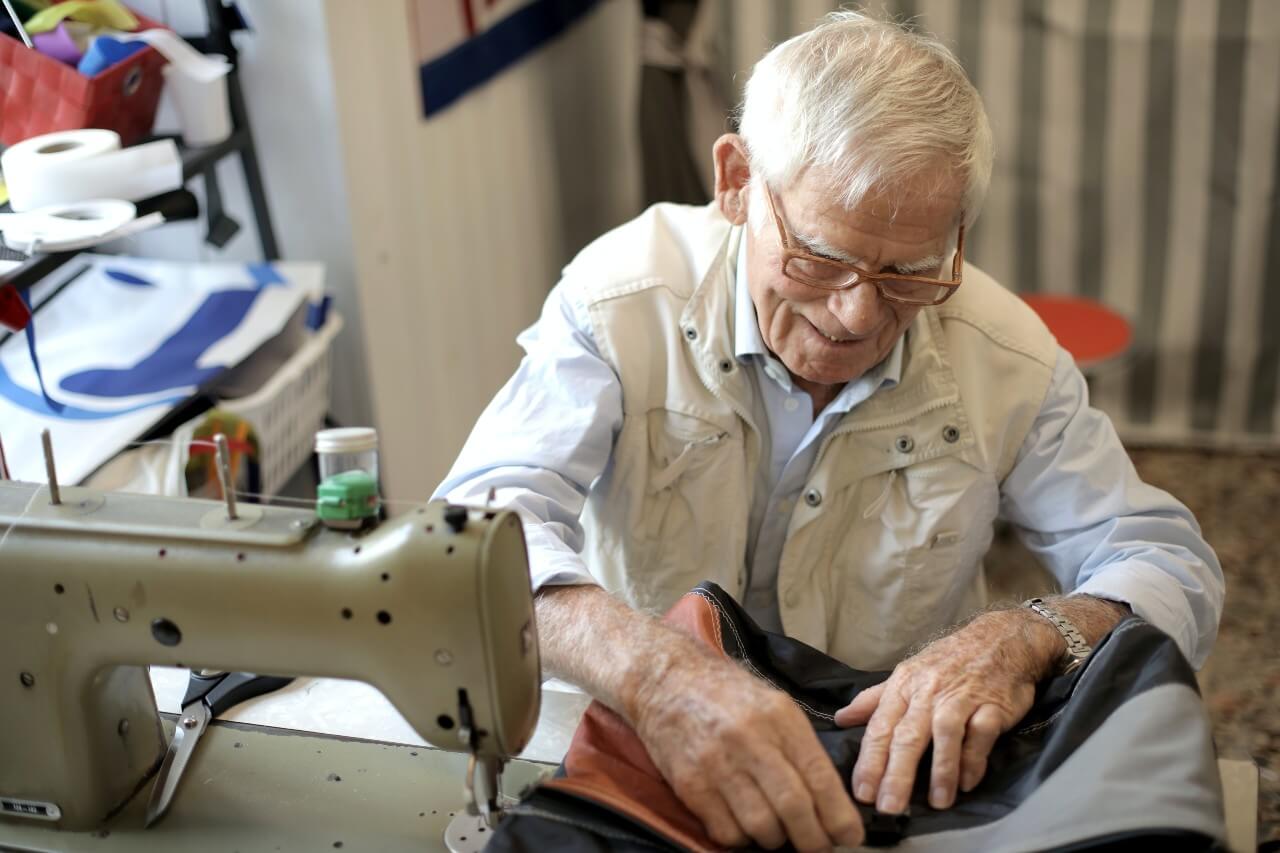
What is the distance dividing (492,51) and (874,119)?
1.79 meters

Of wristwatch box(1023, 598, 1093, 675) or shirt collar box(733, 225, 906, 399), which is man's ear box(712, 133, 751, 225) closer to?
shirt collar box(733, 225, 906, 399)

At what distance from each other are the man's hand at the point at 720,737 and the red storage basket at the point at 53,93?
1.16 meters

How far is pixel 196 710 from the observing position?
1234mm

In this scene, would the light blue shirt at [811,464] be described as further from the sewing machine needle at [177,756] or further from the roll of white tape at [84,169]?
the roll of white tape at [84,169]

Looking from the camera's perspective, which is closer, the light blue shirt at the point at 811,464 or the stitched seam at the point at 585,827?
the stitched seam at the point at 585,827

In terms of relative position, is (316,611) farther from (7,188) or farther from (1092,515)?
(7,188)

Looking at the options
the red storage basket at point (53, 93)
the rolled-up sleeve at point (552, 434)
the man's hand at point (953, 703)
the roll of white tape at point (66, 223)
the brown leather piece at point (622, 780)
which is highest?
the red storage basket at point (53, 93)

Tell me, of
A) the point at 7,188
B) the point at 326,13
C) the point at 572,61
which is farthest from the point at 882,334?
the point at 572,61

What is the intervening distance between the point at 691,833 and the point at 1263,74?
299 cm

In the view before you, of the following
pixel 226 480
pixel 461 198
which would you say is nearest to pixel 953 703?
pixel 226 480

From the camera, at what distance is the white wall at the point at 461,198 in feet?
7.95

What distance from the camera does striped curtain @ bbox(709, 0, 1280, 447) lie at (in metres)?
3.31

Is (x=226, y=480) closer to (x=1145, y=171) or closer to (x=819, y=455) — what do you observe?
(x=819, y=455)

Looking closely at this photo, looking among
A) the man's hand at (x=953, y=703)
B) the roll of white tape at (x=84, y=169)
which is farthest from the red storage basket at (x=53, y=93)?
the man's hand at (x=953, y=703)
